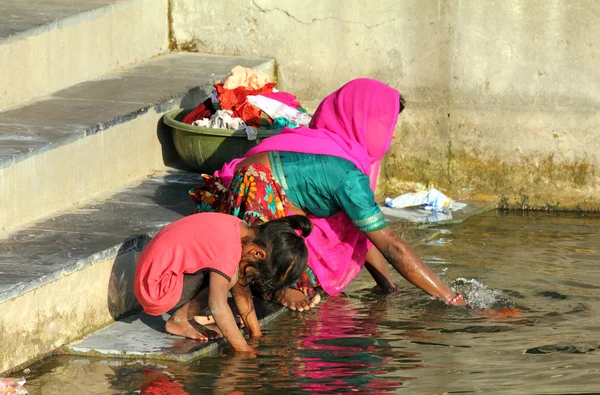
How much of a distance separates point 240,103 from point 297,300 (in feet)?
6.47

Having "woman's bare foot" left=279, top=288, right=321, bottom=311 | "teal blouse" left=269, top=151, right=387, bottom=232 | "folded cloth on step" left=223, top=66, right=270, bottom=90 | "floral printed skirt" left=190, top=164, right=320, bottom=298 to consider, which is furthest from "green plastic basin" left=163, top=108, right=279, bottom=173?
"woman's bare foot" left=279, top=288, right=321, bottom=311

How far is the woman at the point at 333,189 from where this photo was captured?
19.0 feet

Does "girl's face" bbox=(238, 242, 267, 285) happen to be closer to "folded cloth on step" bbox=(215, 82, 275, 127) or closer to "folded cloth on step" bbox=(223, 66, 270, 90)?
"folded cloth on step" bbox=(215, 82, 275, 127)

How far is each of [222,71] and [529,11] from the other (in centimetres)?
224

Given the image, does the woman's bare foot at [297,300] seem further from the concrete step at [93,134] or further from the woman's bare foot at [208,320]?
the concrete step at [93,134]

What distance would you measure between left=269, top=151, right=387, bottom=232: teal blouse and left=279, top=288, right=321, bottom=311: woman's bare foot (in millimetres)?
431

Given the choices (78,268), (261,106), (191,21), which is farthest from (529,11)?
(78,268)

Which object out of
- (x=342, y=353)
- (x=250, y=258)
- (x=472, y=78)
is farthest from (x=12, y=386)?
(x=472, y=78)

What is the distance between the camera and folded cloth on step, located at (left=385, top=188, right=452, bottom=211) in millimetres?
7996

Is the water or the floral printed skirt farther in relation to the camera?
the floral printed skirt

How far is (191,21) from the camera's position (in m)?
8.83

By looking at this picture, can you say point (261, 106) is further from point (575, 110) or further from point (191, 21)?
point (575, 110)

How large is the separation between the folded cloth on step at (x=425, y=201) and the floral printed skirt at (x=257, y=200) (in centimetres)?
197

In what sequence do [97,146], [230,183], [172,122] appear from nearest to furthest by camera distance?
[230,183]
[97,146]
[172,122]
